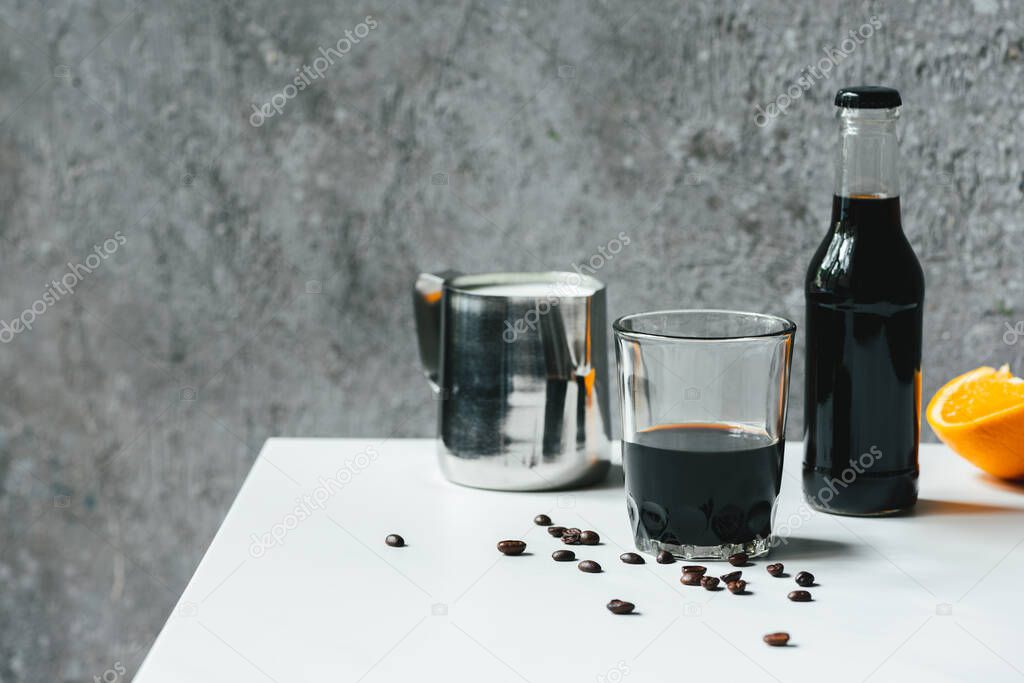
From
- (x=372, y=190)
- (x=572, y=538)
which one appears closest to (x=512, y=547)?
(x=572, y=538)

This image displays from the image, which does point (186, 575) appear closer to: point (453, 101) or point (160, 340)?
point (160, 340)

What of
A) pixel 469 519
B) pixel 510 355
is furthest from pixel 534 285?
pixel 469 519

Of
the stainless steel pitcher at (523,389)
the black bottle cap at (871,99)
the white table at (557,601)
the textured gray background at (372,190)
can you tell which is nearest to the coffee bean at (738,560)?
the white table at (557,601)

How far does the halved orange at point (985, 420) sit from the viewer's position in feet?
3.23

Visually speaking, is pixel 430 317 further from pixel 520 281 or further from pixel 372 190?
pixel 372 190

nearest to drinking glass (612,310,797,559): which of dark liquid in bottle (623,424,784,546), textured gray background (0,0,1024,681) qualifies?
dark liquid in bottle (623,424,784,546)

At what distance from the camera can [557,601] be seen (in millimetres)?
773

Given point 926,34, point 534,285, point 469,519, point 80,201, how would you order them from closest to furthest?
point 469,519
point 534,285
point 926,34
point 80,201

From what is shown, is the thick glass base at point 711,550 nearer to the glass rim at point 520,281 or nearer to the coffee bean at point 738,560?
the coffee bean at point 738,560

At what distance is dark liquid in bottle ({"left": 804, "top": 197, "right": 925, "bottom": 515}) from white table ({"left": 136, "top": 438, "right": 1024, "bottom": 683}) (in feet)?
0.12

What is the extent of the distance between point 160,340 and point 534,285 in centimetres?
62

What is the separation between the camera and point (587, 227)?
1437 millimetres

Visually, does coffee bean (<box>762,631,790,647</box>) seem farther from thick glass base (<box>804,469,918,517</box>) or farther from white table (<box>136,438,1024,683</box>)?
thick glass base (<box>804,469,918,517</box>)

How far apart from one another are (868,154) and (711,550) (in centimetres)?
33
